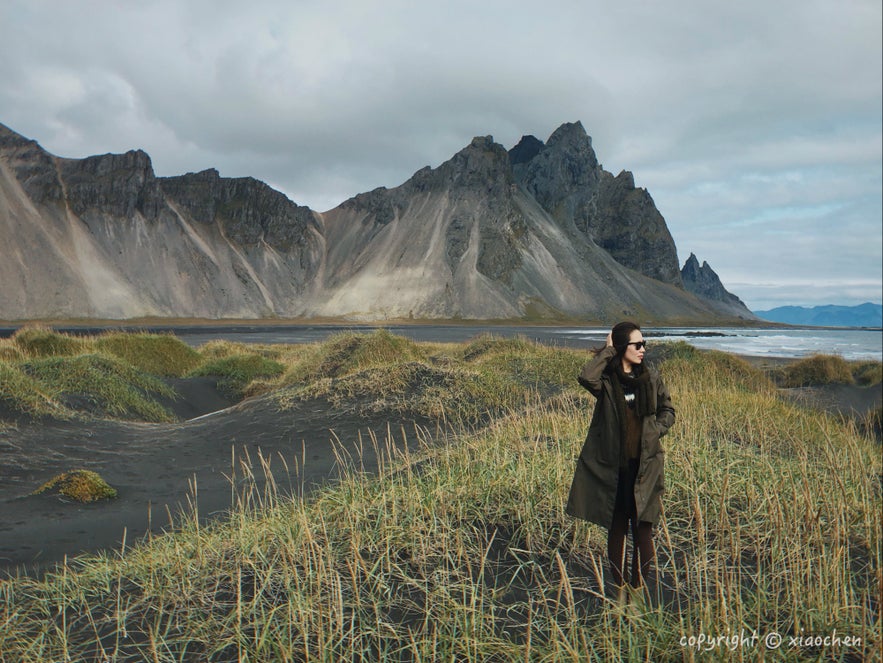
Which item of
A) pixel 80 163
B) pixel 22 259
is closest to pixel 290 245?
pixel 80 163

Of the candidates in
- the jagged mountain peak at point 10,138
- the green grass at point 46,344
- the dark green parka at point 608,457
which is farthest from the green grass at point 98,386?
the jagged mountain peak at point 10,138

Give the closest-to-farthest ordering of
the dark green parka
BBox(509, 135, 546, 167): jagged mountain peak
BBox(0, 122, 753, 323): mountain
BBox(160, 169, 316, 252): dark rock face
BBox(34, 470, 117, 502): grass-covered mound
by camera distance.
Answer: the dark green parka
BBox(34, 470, 117, 502): grass-covered mound
BBox(0, 122, 753, 323): mountain
BBox(160, 169, 316, 252): dark rock face
BBox(509, 135, 546, 167): jagged mountain peak

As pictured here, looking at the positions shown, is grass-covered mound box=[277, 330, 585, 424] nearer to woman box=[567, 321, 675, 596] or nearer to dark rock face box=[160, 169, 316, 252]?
woman box=[567, 321, 675, 596]

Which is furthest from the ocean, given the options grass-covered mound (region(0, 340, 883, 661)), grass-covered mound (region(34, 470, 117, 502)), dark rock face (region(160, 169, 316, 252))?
dark rock face (region(160, 169, 316, 252))

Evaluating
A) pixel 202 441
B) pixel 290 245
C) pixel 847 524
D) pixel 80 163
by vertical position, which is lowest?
pixel 202 441

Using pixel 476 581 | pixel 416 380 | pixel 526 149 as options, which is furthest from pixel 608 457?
pixel 526 149

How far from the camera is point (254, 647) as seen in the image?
3725 millimetres

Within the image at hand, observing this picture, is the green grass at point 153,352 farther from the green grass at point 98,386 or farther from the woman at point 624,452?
the woman at point 624,452

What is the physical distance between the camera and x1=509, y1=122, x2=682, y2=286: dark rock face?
15812 centimetres

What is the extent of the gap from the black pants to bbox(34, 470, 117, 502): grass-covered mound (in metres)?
7.61

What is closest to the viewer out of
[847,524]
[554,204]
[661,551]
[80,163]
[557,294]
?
[661,551]

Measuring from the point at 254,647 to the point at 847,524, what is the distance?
5138mm

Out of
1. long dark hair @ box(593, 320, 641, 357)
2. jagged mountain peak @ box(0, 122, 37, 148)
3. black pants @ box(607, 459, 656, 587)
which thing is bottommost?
black pants @ box(607, 459, 656, 587)

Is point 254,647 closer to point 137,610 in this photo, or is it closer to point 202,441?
point 137,610
